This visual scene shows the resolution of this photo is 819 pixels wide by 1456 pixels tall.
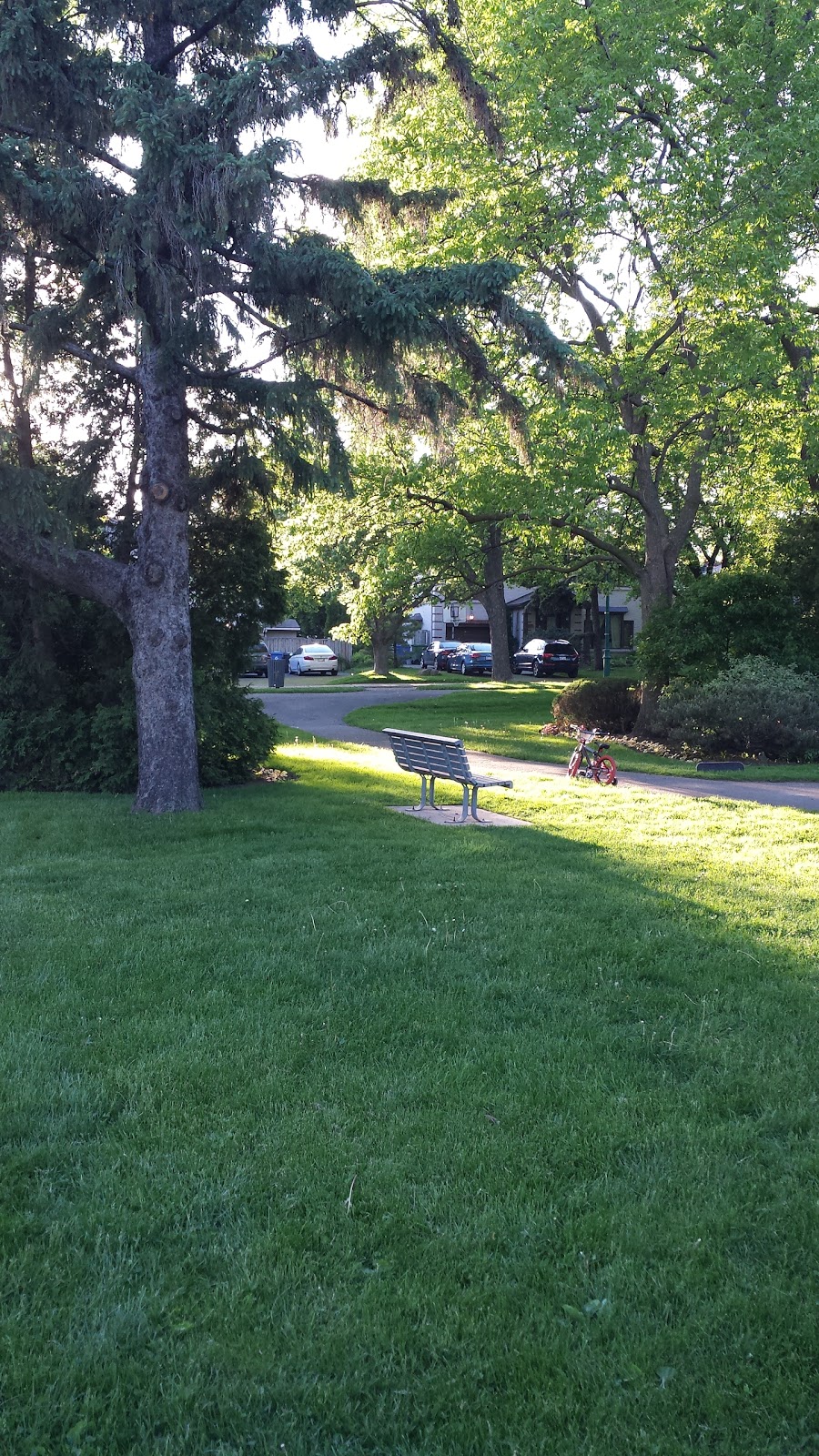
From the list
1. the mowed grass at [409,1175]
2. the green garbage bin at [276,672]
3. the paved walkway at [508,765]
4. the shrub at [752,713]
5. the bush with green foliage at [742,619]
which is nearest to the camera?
the mowed grass at [409,1175]

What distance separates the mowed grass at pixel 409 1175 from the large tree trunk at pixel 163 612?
11.9 feet

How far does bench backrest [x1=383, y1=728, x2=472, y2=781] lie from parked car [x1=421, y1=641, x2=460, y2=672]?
A: 138ft

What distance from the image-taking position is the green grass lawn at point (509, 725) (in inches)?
613

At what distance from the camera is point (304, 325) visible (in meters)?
10.1

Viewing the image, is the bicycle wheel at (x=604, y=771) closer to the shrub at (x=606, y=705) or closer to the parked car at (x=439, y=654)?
the shrub at (x=606, y=705)

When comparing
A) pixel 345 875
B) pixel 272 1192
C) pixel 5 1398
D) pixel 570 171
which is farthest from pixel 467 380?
pixel 5 1398

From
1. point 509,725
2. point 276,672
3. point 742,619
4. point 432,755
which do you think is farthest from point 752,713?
point 276,672

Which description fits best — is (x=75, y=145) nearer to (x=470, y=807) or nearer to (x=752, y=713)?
(x=470, y=807)

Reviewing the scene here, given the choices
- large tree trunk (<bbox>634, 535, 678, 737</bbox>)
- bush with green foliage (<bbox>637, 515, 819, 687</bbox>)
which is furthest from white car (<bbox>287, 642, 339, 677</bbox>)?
bush with green foliage (<bbox>637, 515, 819, 687</bbox>)

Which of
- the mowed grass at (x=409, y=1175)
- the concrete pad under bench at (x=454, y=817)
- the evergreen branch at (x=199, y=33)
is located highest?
the evergreen branch at (x=199, y=33)

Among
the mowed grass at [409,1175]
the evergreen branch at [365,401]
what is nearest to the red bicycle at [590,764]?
the evergreen branch at [365,401]

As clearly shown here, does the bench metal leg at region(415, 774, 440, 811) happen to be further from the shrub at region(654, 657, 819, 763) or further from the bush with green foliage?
the bush with green foliage

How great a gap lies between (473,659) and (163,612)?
4095 centimetres

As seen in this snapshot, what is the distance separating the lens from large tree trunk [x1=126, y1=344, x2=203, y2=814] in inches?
417
